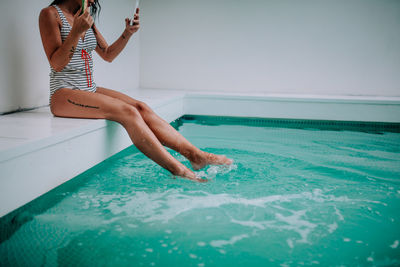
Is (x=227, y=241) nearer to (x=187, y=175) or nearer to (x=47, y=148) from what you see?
(x=187, y=175)

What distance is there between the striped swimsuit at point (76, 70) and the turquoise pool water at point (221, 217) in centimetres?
59

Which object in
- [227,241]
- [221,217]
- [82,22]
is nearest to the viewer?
[227,241]

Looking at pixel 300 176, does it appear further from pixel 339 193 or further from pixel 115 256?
pixel 115 256

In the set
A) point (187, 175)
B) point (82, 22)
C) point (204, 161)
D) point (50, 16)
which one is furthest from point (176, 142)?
point (50, 16)

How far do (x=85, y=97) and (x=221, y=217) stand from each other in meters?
1.18

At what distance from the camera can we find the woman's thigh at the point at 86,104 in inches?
93.0

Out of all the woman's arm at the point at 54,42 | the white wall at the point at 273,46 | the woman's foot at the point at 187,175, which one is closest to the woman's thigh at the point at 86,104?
the woman's arm at the point at 54,42

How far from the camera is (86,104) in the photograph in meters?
2.39

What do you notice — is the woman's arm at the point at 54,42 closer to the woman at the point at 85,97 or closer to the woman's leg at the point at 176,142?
the woman at the point at 85,97

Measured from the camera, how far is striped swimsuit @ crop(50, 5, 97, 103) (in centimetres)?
237

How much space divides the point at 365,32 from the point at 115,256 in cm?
474

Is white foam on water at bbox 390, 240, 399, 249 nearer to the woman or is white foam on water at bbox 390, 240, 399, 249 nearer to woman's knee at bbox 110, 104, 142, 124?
the woman

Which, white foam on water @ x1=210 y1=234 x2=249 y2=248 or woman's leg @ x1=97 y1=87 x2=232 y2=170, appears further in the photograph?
woman's leg @ x1=97 y1=87 x2=232 y2=170

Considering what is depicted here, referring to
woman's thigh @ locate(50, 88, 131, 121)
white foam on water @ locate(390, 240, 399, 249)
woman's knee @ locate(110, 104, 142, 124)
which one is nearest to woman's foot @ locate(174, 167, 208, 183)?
woman's knee @ locate(110, 104, 142, 124)
